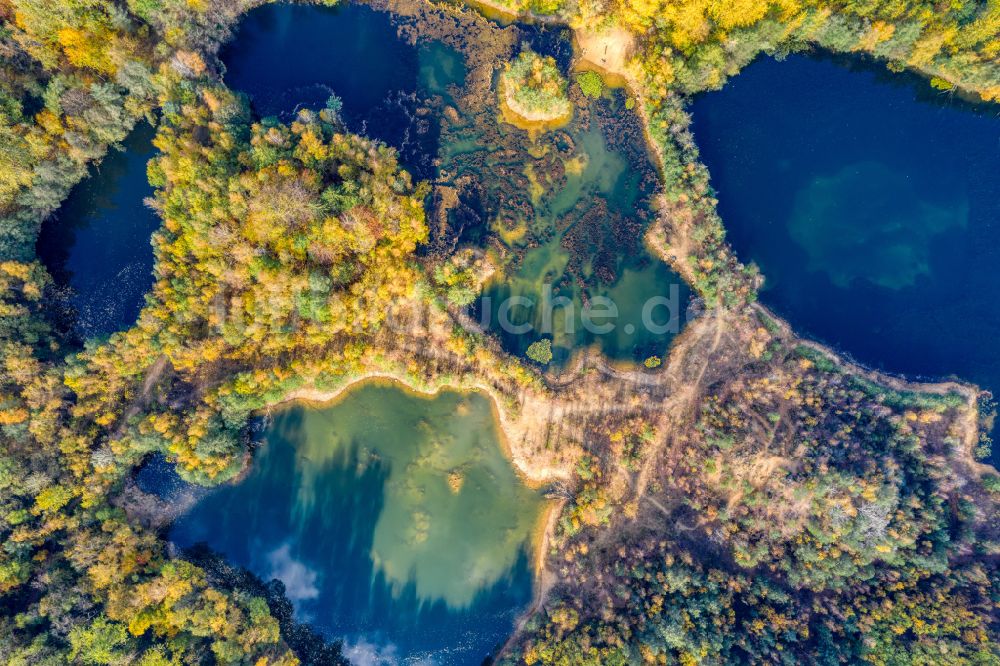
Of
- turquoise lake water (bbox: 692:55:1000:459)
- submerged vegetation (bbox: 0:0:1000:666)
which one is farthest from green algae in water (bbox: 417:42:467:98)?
turquoise lake water (bbox: 692:55:1000:459)

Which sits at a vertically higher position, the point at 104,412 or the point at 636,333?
the point at 636,333

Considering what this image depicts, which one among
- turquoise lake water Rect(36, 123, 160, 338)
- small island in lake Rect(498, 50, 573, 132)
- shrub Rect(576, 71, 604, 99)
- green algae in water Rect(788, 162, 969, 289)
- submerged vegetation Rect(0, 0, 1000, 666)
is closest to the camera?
submerged vegetation Rect(0, 0, 1000, 666)

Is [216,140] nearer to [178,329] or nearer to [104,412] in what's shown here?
[178,329]

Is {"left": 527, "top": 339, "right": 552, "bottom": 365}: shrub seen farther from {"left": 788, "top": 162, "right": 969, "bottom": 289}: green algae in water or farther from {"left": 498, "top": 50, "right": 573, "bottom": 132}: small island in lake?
{"left": 788, "top": 162, "right": 969, "bottom": 289}: green algae in water

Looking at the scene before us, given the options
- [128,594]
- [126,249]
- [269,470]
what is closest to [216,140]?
[126,249]

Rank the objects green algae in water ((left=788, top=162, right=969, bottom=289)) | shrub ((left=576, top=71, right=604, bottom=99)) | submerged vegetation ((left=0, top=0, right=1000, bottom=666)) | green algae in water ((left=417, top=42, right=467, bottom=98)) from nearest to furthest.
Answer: submerged vegetation ((left=0, top=0, right=1000, bottom=666)) < shrub ((left=576, top=71, right=604, bottom=99)) < green algae in water ((left=417, top=42, right=467, bottom=98)) < green algae in water ((left=788, top=162, right=969, bottom=289))

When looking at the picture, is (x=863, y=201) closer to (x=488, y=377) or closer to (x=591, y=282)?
(x=591, y=282)

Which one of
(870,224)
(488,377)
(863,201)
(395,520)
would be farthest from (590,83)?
(395,520)
